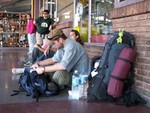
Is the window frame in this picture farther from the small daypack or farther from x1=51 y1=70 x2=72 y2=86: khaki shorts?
the small daypack

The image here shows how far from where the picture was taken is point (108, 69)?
3715mm

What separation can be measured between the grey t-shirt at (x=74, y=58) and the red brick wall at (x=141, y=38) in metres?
0.77

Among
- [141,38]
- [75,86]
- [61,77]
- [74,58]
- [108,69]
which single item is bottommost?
[75,86]

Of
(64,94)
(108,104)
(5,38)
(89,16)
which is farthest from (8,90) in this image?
(5,38)

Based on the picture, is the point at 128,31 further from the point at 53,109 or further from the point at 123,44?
the point at 53,109

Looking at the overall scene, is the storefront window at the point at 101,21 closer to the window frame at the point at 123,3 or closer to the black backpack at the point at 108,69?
the window frame at the point at 123,3

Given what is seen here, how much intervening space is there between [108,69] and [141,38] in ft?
2.01

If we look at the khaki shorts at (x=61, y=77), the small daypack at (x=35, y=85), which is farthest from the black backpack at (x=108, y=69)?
the small daypack at (x=35, y=85)

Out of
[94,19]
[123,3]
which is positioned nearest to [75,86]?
[123,3]

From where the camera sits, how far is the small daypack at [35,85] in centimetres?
388

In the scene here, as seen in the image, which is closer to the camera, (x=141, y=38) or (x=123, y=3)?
(x=141, y=38)

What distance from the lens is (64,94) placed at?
412 cm

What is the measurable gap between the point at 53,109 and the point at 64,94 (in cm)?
81

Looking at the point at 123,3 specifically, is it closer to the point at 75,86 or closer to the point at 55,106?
the point at 75,86
